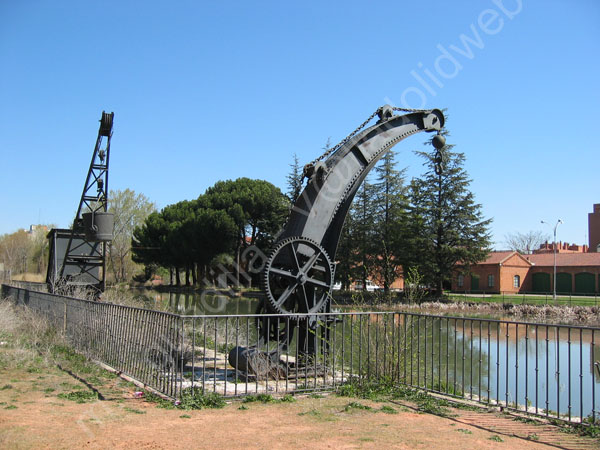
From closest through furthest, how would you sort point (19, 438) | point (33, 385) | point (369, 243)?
1. point (19, 438)
2. point (33, 385)
3. point (369, 243)

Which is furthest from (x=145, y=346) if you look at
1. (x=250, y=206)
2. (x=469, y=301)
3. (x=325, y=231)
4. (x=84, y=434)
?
(x=250, y=206)

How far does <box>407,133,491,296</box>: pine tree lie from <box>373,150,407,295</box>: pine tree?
1.81 metres

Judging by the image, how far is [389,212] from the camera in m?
44.1

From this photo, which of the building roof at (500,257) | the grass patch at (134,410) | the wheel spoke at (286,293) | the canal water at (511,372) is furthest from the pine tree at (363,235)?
the grass patch at (134,410)

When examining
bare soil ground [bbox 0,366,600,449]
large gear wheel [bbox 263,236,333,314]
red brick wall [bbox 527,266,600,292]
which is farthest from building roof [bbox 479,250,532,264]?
bare soil ground [bbox 0,366,600,449]

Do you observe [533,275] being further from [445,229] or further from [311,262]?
[311,262]

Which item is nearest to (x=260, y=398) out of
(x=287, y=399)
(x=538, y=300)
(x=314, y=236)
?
(x=287, y=399)

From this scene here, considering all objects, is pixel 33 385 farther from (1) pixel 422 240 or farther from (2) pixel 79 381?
(1) pixel 422 240

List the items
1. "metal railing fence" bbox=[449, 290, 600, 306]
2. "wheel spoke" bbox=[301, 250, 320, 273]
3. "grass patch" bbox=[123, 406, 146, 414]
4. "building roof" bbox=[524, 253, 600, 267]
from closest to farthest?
"grass patch" bbox=[123, 406, 146, 414] → "wheel spoke" bbox=[301, 250, 320, 273] → "metal railing fence" bbox=[449, 290, 600, 306] → "building roof" bbox=[524, 253, 600, 267]

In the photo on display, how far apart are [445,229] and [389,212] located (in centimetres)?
541

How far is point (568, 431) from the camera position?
19.0 feet

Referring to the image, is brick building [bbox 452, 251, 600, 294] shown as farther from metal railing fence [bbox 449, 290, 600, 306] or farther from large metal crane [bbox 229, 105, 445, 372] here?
large metal crane [bbox 229, 105, 445, 372]

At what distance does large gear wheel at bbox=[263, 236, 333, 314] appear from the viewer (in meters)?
8.26

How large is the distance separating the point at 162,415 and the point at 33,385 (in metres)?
2.50
